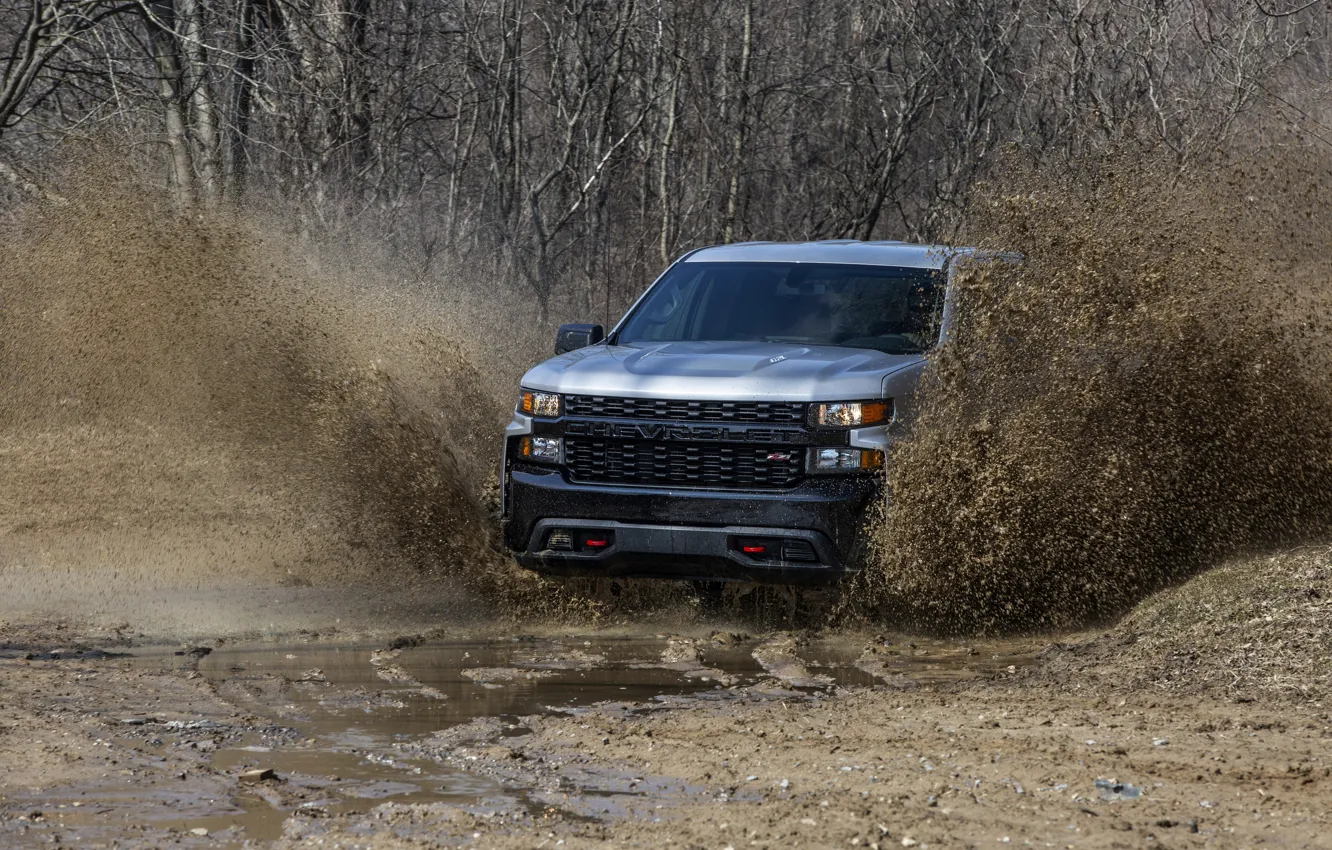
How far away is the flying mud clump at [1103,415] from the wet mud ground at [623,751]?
51 cm

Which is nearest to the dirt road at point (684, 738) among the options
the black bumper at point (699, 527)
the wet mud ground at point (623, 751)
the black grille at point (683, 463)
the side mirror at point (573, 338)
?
the wet mud ground at point (623, 751)

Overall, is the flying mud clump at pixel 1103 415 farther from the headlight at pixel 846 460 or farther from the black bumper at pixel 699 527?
the black bumper at pixel 699 527

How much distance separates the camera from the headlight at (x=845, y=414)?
6988 mm

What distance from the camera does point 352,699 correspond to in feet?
19.7

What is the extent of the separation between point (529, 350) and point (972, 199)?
219 inches

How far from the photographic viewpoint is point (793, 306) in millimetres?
8297

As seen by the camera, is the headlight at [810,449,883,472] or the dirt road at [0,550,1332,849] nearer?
the dirt road at [0,550,1332,849]

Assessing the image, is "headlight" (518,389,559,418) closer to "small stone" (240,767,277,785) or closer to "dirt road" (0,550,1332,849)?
"dirt road" (0,550,1332,849)

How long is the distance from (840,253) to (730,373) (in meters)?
1.61

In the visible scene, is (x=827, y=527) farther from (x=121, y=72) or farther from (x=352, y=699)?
(x=121, y=72)

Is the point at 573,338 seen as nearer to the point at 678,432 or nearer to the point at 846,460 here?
the point at 678,432

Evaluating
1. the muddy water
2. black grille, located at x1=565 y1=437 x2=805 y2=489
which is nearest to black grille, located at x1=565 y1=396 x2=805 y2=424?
black grille, located at x1=565 y1=437 x2=805 y2=489

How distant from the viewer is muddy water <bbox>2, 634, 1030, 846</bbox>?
4.47 meters

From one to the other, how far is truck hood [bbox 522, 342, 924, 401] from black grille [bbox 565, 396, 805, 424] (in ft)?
0.09
